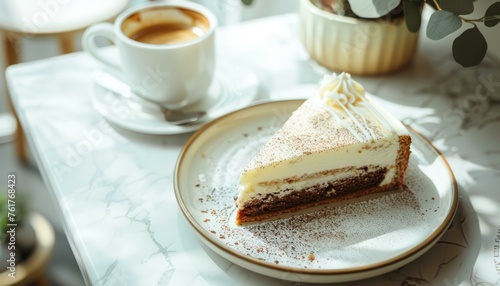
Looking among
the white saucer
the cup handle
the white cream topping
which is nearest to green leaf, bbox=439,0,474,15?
the white cream topping

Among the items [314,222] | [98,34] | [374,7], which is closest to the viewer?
[314,222]

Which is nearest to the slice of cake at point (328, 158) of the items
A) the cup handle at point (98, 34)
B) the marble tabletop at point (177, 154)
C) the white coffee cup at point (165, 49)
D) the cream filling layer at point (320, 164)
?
the cream filling layer at point (320, 164)

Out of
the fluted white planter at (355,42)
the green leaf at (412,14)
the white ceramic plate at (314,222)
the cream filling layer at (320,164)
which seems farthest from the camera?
the fluted white planter at (355,42)

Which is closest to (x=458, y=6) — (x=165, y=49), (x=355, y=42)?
(x=355, y=42)

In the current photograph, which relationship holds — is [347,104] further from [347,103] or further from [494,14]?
[494,14]

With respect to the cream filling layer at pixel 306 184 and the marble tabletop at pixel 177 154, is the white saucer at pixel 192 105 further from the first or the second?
the cream filling layer at pixel 306 184
